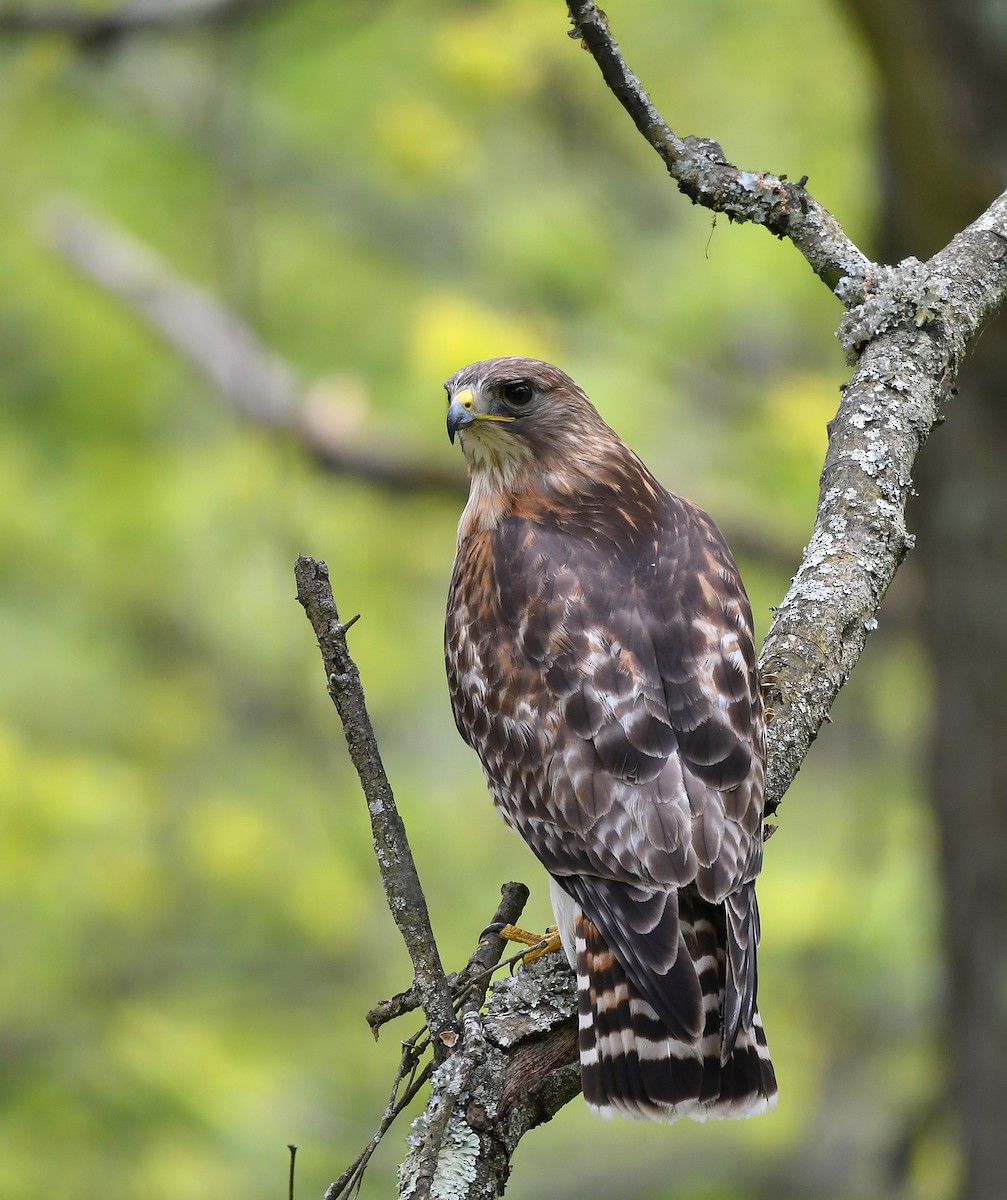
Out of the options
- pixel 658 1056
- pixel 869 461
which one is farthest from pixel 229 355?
pixel 658 1056

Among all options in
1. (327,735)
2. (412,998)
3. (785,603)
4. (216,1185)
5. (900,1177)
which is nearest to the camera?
(412,998)

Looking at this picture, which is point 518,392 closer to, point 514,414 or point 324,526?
point 514,414

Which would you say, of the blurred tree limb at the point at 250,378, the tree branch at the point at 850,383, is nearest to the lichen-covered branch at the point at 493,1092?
the tree branch at the point at 850,383

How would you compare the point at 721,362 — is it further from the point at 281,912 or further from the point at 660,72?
the point at 281,912

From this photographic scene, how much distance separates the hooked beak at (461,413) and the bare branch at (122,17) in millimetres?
3455

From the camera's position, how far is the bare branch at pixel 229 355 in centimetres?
688

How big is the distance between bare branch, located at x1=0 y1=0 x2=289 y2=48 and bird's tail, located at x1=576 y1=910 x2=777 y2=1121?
5.11 meters

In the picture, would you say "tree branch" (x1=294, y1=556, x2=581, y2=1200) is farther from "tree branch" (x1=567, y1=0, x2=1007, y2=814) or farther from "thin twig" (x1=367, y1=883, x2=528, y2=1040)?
"tree branch" (x1=567, y1=0, x2=1007, y2=814)

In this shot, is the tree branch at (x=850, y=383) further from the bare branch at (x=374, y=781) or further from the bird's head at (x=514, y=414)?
the bare branch at (x=374, y=781)

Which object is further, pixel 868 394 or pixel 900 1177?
pixel 900 1177

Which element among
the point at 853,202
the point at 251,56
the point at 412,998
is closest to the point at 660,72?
the point at 853,202

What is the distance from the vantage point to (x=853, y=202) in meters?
7.86

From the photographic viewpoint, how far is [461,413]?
4012mm

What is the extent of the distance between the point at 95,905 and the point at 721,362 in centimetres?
435
